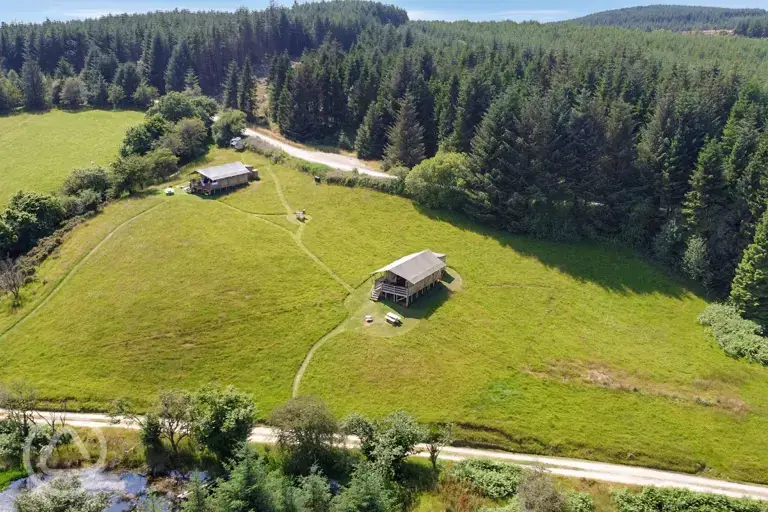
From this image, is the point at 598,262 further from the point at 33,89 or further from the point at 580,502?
the point at 33,89

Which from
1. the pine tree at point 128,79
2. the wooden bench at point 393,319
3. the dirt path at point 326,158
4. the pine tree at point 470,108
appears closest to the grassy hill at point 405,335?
the wooden bench at point 393,319

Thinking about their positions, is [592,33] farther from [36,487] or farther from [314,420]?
[36,487]

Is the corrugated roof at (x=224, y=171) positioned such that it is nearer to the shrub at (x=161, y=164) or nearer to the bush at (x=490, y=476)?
the shrub at (x=161, y=164)

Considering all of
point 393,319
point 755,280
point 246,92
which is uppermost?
point 246,92

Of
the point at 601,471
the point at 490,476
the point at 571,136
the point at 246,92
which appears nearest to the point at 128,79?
the point at 246,92

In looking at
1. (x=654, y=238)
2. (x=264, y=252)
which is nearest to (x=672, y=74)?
(x=654, y=238)

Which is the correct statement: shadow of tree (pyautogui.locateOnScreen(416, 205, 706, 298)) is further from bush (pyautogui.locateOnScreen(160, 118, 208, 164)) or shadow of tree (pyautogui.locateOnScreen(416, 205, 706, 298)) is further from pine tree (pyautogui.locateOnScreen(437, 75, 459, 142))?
bush (pyautogui.locateOnScreen(160, 118, 208, 164))
